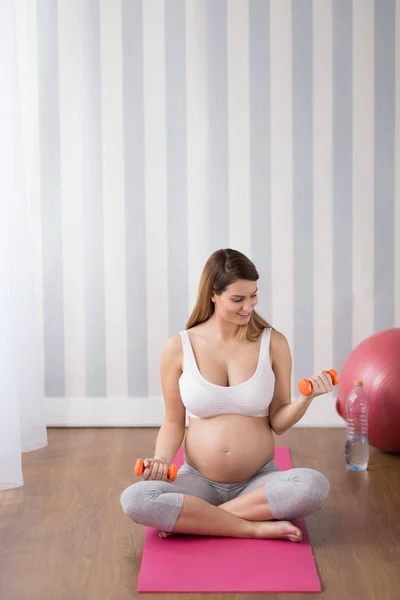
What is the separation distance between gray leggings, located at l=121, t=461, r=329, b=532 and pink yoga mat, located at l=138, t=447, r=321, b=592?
8 cm

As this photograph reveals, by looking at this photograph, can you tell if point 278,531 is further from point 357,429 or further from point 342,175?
point 342,175

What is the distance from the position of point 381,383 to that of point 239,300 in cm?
108

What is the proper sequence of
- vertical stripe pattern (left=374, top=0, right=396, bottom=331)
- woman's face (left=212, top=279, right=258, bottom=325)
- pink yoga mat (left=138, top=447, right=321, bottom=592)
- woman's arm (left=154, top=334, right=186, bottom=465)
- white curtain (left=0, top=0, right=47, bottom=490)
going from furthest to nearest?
vertical stripe pattern (left=374, top=0, right=396, bottom=331) < white curtain (left=0, top=0, right=47, bottom=490) < woman's arm (left=154, top=334, right=186, bottom=465) < woman's face (left=212, top=279, right=258, bottom=325) < pink yoga mat (left=138, top=447, right=321, bottom=592)

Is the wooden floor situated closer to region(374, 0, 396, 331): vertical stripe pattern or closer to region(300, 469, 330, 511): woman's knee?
region(300, 469, 330, 511): woman's knee

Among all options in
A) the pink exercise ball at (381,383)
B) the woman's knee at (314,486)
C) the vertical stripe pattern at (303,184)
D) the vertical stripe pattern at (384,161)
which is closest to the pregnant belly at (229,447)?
the woman's knee at (314,486)

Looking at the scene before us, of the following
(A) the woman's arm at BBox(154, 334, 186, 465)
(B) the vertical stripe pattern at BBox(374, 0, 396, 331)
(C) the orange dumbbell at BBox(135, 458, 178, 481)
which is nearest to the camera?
(C) the orange dumbbell at BBox(135, 458, 178, 481)

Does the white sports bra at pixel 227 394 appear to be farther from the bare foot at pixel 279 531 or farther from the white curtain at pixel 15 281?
the white curtain at pixel 15 281

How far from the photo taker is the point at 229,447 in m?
2.34

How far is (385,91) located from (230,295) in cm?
202

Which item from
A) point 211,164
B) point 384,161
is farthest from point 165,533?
point 384,161

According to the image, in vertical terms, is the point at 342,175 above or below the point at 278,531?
above

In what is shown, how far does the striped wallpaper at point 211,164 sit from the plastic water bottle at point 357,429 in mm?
741

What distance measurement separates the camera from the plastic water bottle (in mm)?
3109

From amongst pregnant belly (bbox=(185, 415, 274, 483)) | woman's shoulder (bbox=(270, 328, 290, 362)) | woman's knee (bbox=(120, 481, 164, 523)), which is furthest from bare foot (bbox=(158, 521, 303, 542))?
woman's shoulder (bbox=(270, 328, 290, 362))
